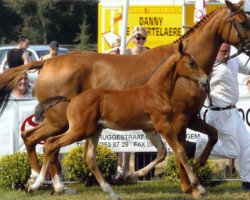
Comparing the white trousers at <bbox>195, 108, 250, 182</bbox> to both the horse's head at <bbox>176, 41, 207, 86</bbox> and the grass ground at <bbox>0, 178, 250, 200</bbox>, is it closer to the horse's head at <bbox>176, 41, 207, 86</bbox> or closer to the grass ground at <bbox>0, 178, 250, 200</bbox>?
the grass ground at <bbox>0, 178, 250, 200</bbox>

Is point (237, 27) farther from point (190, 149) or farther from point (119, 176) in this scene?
point (119, 176)

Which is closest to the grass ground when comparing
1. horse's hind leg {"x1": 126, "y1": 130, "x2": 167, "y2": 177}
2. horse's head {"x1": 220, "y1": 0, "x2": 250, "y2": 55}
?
horse's hind leg {"x1": 126, "y1": 130, "x2": 167, "y2": 177}

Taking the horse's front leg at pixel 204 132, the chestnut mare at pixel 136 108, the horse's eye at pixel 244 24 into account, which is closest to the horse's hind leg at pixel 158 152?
the horse's front leg at pixel 204 132

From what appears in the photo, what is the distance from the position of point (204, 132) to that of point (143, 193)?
1.13 metres

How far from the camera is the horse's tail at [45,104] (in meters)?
8.94

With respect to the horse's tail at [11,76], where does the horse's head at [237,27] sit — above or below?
above

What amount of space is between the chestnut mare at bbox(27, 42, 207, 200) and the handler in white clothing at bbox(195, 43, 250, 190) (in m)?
1.03

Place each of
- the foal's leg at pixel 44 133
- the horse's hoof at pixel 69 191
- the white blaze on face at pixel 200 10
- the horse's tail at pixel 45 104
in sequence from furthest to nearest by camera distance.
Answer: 1. the white blaze on face at pixel 200 10
2. the horse's hoof at pixel 69 191
3. the foal's leg at pixel 44 133
4. the horse's tail at pixel 45 104

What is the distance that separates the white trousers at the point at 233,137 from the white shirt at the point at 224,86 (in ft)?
0.43

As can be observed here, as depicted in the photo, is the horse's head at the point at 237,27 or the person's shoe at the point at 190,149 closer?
the horse's head at the point at 237,27

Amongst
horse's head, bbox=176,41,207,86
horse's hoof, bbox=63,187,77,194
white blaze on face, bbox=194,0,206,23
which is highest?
white blaze on face, bbox=194,0,206,23

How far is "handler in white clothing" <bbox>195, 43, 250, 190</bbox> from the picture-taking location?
9602mm

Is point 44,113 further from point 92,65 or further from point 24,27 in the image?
point 24,27

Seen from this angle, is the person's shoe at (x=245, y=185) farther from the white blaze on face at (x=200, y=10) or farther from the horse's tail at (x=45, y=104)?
the white blaze on face at (x=200, y=10)
